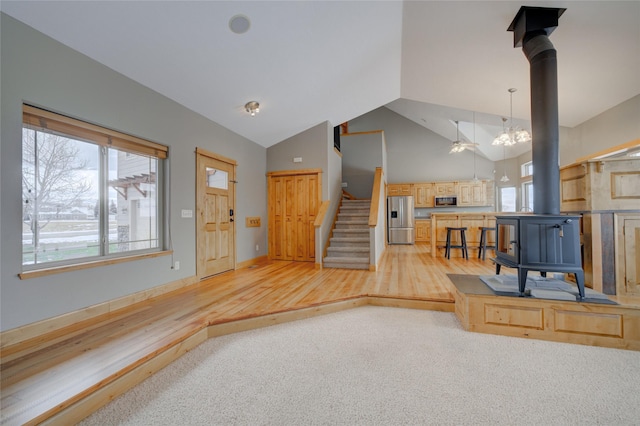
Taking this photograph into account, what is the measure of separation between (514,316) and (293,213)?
4254 mm

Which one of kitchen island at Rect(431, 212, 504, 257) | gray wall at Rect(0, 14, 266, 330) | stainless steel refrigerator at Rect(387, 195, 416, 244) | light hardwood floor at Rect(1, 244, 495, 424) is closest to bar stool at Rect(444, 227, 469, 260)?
kitchen island at Rect(431, 212, 504, 257)

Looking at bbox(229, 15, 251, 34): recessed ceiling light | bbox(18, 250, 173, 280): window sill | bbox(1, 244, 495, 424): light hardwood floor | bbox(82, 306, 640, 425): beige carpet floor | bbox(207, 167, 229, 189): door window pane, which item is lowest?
bbox(82, 306, 640, 425): beige carpet floor

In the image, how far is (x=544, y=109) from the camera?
271 centimetres

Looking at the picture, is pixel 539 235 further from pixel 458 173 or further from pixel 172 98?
pixel 458 173

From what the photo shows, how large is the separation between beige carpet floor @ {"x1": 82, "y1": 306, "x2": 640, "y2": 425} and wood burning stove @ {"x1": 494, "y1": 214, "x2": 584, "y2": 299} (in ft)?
2.21

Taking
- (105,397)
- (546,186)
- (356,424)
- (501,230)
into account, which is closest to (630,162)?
(546,186)

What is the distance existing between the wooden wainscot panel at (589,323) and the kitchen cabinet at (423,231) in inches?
272

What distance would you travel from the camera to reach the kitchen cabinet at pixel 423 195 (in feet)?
31.2

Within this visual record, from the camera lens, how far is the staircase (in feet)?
16.6

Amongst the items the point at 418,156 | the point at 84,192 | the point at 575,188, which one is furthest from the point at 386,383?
the point at 418,156

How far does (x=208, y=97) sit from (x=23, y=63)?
6.26 feet

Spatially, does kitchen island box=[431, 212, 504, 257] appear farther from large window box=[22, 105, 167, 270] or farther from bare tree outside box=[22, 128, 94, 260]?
bare tree outside box=[22, 128, 94, 260]

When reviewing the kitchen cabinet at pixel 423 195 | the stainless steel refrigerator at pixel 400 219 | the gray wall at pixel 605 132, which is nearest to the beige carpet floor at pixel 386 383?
the gray wall at pixel 605 132

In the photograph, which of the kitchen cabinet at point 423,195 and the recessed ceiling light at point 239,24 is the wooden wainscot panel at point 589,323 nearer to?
the recessed ceiling light at point 239,24
